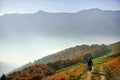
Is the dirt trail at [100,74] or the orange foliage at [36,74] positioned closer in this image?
the dirt trail at [100,74]

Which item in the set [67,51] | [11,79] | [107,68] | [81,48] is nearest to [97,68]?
[107,68]

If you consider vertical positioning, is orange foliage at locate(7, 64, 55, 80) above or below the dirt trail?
above

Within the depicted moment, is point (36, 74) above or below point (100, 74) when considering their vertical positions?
above

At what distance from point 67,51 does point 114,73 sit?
143949 mm

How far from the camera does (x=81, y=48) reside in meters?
165

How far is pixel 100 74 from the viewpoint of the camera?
125 ft

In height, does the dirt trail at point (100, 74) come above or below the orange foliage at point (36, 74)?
below

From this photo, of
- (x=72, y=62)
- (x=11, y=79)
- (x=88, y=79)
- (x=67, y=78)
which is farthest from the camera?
(x=72, y=62)

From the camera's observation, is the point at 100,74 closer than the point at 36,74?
Yes

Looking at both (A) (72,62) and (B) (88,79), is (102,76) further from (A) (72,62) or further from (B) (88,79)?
(A) (72,62)

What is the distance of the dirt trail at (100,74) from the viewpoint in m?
36.4

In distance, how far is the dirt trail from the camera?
36422 millimetres

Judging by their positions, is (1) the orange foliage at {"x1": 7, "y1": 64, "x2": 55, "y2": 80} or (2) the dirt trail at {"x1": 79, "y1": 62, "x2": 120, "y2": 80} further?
(1) the orange foliage at {"x1": 7, "y1": 64, "x2": 55, "y2": 80}

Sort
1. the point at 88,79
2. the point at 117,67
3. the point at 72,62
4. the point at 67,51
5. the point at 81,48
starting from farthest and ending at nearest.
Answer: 1. the point at 67,51
2. the point at 81,48
3. the point at 72,62
4. the point at 117,67
5. the point at 88,79
